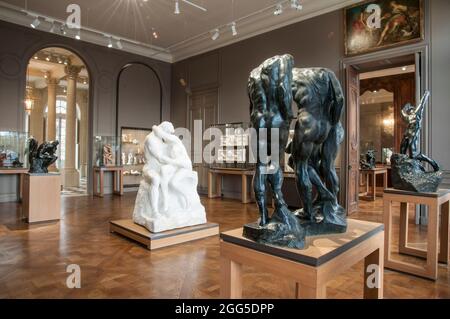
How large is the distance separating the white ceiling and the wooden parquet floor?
17.7ft

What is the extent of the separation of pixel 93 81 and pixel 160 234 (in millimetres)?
7020

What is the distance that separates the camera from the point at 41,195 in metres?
5.46

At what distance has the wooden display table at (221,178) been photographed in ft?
25.8

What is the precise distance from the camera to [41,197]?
5461mm

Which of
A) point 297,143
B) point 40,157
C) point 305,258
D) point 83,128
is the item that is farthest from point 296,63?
point 83,128

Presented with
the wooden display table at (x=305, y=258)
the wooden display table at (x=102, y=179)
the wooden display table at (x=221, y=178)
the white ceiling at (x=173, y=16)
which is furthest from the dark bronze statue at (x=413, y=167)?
the wooden display table at (x=102, y=179)

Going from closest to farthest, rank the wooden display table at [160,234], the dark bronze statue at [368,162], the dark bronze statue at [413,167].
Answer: the dark bronze statue at [413,167]
the wooden display table at [160,234]
the dark bronze statue at [368,162]

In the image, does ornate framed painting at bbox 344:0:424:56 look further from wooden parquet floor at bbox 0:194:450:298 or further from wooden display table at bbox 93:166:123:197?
wooden display table at bbox 93:166:123:197

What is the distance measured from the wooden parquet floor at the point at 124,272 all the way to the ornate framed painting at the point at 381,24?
3615mm

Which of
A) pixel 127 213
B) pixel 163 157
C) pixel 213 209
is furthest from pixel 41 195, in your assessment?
pixel 213 209

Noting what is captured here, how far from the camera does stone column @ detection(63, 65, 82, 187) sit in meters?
11.3

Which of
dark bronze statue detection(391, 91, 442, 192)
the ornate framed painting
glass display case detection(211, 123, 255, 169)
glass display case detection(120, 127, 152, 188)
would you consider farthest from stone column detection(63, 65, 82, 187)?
dark bronze statue detection(391, 91, 442, 192)

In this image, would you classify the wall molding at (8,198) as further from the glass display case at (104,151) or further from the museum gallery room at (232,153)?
the glass display case at (104,151)
